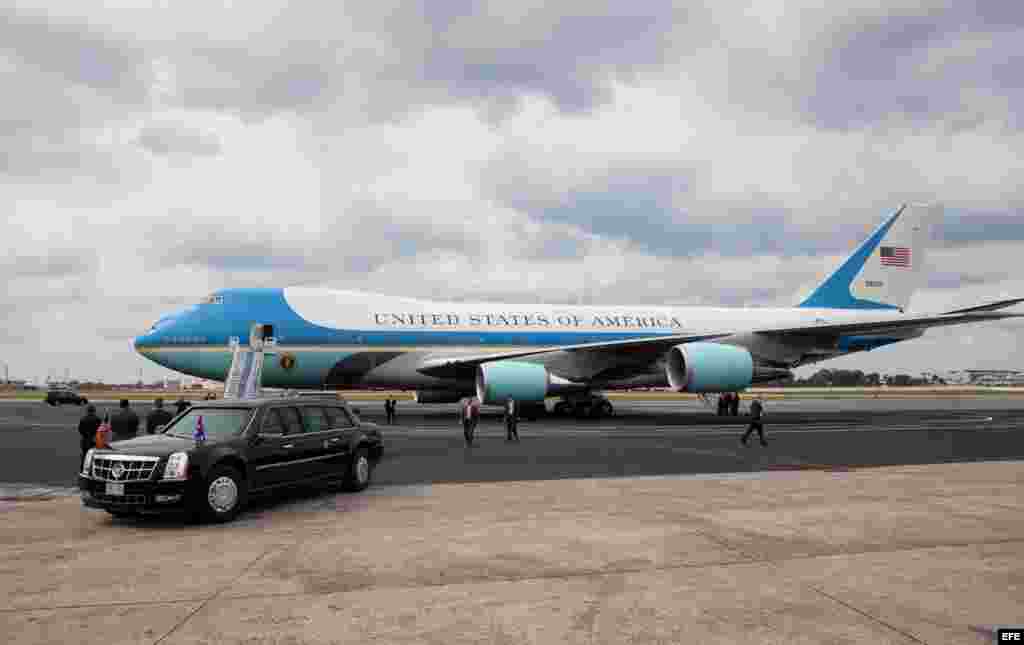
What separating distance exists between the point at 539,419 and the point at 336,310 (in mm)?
9596

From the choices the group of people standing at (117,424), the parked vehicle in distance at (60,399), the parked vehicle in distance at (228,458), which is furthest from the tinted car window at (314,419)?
the parked vehicle in distance at (60,399)

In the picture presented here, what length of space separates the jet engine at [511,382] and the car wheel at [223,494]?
53.6 feet

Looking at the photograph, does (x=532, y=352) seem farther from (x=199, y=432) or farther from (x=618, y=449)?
(x=199, y=432)

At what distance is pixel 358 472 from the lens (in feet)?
35.8

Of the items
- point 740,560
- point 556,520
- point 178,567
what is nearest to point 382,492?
point 556,520

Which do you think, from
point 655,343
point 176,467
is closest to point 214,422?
point 176,467

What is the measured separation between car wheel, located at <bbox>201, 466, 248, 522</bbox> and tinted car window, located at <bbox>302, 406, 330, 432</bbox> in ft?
4.83

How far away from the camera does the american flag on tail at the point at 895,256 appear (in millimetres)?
35344

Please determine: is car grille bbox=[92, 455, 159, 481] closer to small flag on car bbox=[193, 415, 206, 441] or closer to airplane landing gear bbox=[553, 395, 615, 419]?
small flag on car bbox=[193, 415, 206, 441]

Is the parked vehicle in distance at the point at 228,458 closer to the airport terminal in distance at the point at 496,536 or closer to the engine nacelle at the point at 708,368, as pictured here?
the airport terminal in distance at the point at 496,536

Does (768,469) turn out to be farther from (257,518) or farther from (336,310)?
(336,310)

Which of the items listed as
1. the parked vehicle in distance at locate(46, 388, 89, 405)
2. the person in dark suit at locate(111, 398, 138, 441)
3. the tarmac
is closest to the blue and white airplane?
the person in dark suit at locate(111, 398, 138, 441)

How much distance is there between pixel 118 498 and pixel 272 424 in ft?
6.76

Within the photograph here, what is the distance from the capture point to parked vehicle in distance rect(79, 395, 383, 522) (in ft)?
26.8
